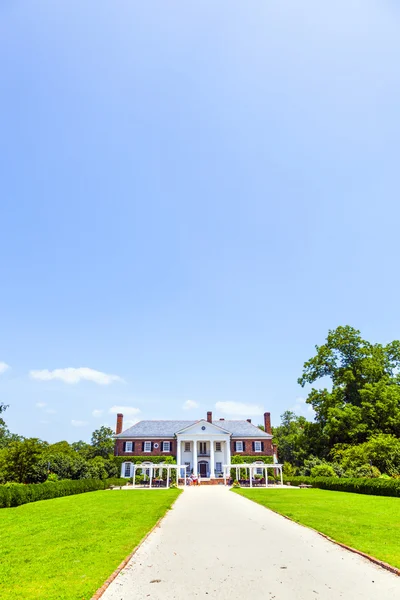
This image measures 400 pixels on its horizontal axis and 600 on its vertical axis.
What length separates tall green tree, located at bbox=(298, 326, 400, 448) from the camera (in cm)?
4066

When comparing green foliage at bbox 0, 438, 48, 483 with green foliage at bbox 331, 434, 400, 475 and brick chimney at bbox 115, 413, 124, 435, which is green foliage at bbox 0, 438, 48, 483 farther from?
green foliage at bbox 331, 434, 400, 475

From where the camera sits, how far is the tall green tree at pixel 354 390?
133ft

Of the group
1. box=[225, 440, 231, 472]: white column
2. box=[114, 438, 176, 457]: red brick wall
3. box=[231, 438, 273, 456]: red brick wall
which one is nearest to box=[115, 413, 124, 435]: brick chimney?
box=[114, 438, 176, 457]: red brick wall

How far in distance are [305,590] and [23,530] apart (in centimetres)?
1045

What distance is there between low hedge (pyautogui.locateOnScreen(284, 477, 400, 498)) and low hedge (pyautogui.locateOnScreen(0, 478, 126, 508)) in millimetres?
19151

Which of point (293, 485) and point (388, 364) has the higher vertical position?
point (388, 364)

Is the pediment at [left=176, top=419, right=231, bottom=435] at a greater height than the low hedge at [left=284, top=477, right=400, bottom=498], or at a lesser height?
greater

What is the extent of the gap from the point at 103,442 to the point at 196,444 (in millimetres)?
23820

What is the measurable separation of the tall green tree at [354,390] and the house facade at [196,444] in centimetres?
1178

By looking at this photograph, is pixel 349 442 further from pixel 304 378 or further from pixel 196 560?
pixel 196 560

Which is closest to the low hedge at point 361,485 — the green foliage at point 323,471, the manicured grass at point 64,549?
the green foliage at point 323,471

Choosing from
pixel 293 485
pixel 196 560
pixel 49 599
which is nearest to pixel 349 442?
pixel 293 485

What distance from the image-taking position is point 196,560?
8852mm

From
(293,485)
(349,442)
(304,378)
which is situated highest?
(304,378)
